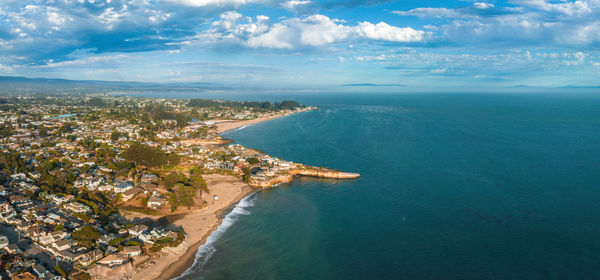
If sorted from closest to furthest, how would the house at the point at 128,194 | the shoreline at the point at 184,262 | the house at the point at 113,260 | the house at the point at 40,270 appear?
the house at the point at 40,270, the house at the point at 113,260, the shoreline at the point at 184,262, the house at the point at 128,194

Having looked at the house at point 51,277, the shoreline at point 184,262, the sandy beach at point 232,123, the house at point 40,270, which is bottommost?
the shoreline at point 184,262

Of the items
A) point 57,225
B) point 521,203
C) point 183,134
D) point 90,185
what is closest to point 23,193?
point 90,185

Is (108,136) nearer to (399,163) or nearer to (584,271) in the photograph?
(399,163)

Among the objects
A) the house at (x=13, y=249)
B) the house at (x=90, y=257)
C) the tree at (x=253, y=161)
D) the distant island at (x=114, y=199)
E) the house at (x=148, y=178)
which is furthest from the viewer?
the tree at (x=253, y=161)

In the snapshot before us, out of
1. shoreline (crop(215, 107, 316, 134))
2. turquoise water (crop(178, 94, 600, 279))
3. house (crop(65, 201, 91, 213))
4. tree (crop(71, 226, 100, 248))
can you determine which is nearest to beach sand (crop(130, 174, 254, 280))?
turquoise water (crop(178, 94, 600, 279))

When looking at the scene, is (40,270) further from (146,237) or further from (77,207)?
(77,207)

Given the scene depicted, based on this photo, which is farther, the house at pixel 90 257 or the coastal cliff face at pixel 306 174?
the coastal cliff face at pixel 306 174

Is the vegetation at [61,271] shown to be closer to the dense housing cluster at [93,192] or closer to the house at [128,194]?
the dense housing cluster at [93,192]

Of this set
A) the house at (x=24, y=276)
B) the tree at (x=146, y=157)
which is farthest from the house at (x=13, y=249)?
the tree at (x=146, y=157)
